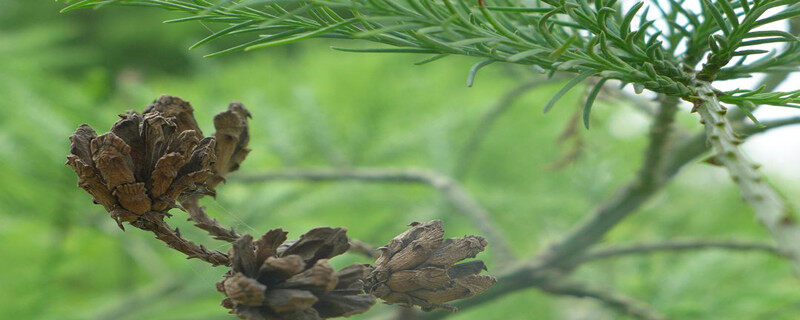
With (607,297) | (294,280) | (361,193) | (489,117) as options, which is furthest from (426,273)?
(361,193)

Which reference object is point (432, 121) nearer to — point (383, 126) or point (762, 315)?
point (383, 126)

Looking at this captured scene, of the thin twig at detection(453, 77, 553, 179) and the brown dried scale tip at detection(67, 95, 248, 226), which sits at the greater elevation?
the thin twig at detection(453, 77, 553, 179)

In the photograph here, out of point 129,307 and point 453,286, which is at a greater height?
point 129,307

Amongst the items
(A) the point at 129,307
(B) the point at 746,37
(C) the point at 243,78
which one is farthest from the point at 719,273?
(C) the point at 243,78

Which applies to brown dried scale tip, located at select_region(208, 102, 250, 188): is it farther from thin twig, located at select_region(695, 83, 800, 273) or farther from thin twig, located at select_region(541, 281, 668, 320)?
thin twig, located at select_region(541, 281, 668, 320)

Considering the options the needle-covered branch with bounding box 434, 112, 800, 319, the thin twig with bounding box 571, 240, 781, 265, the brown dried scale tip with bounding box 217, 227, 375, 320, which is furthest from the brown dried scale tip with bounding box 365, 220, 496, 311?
the thin twig with bounding box 571, 240, 781, 265

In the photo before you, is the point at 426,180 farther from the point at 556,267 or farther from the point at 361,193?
the point at 361,193
